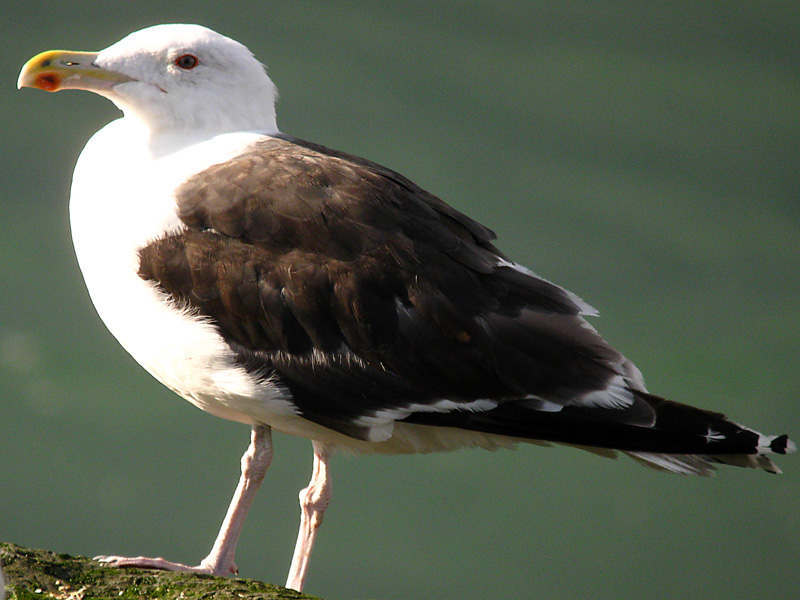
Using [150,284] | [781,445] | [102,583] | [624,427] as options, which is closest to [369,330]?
[150,284]

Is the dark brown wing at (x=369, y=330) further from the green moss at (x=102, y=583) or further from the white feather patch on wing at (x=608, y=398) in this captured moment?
the green moss at (x=102, y=583)

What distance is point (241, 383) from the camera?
9.84ft

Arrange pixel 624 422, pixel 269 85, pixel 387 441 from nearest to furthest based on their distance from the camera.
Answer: pixel 624 422 → pixel 387 441 → pixel 269 85

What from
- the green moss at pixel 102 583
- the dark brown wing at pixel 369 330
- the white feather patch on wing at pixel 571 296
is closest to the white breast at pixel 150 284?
the dark brown wing at pixel 369 330

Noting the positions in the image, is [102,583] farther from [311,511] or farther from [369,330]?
[369,330]

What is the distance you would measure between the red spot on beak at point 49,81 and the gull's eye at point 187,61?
0.36 m

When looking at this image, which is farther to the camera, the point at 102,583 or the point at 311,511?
the point at 311,511

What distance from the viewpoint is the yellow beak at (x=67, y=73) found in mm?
3248

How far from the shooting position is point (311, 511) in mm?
3516

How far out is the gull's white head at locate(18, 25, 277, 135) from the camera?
128 inches

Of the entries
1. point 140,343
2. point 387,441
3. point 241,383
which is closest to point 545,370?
point 387,441

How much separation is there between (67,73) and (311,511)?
60.9 inches

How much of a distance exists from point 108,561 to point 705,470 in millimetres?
1668

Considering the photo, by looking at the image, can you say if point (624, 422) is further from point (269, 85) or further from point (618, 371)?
point (269, 85)
